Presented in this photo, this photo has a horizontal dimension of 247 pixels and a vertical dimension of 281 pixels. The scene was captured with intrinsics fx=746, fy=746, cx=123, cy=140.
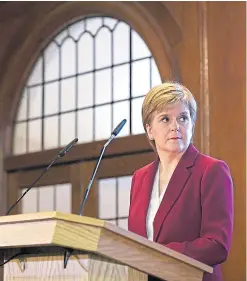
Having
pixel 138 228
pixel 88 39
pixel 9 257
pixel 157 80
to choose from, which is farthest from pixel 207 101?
pixel 9 257

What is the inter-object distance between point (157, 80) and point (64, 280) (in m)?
3.00

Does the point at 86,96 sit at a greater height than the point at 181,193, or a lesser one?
greater

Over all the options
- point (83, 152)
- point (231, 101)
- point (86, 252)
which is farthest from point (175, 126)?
point (83, 152)

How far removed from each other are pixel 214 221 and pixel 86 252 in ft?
1.59

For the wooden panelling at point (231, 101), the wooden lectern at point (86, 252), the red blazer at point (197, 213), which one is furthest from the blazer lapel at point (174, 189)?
the wooden panelling at point (231, 101)

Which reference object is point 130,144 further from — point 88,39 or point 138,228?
point 138,228

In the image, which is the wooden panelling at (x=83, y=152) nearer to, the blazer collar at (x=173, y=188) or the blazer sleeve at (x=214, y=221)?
the blazer collar at (x=173, y=188)

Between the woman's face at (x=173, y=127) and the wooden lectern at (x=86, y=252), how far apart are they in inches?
19.9

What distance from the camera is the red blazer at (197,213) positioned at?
221 centimetres

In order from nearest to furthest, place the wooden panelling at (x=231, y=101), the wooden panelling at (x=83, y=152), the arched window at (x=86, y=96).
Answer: the wooden panelling at (x=231, y=101)
the wooden panelling at (x=83, y=152)
the arched window at (x=86, y=96)

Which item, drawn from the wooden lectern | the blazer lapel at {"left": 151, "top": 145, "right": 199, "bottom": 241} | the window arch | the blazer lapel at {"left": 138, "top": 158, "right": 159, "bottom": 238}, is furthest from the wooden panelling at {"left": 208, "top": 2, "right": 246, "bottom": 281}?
the wooden lectern

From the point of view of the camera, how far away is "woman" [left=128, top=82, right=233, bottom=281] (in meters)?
2.24

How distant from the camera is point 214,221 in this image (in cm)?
226

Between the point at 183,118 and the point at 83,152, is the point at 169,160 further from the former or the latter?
the point at 83,152
